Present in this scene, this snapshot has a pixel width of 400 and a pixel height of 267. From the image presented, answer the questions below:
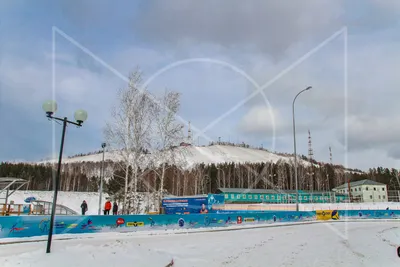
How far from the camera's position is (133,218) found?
1811 centimetres

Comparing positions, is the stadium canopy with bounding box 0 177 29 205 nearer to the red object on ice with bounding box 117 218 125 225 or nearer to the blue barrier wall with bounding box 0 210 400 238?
the blue barrier wall with bounding box 0 210 400 238

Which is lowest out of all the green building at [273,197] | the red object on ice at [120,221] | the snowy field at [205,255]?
the snowy field at [205,255]

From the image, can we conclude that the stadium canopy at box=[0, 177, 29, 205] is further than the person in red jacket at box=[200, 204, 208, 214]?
No

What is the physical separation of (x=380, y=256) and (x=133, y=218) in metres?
12.3

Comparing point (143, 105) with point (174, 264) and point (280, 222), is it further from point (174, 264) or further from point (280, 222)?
point (174, 264)

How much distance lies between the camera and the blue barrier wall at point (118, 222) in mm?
14195

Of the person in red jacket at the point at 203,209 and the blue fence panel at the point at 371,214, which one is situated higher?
the person in red jacket at the point at 203,209

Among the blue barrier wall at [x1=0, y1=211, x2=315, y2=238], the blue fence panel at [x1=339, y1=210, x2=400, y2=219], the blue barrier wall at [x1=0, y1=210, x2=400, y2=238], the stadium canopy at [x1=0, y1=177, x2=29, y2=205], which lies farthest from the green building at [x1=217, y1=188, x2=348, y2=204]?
the stadium canopy at [x1=0, y1=177, x2=29, y2=205]

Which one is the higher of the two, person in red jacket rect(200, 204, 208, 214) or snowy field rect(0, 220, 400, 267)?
person in red jacket rect(200, 204, 208, 214)

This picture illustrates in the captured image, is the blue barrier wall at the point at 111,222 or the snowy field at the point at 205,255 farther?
the blue barrier wall at the point at 111,222

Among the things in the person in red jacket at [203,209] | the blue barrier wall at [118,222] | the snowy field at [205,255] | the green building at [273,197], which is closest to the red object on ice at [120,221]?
the blue barrier wall at [118,222]

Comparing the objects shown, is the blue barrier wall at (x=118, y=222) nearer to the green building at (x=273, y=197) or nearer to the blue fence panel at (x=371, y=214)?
the blue fence panel at (x=371, y=214)

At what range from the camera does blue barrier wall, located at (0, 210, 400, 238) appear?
46.6 feet

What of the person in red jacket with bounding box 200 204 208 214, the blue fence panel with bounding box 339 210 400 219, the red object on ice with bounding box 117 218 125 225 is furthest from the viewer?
the blue fence panel with bounding box 339 210 400 219
